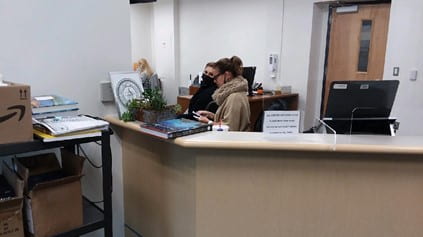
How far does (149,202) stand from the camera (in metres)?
2.06

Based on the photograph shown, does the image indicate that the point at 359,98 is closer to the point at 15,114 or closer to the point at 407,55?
the point at 15,114

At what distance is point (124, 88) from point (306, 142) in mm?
1106

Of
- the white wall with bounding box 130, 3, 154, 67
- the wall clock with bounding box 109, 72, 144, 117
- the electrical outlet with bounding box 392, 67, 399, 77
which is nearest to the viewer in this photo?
the wall clock with bounding box 109, 72, 144, 117

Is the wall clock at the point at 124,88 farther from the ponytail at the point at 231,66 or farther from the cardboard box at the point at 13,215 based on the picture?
the ponytail at the point at 231,66

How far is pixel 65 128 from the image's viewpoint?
1453 mm

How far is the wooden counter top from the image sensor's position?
4.72ft

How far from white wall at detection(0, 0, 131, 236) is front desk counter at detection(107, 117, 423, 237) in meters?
0.63

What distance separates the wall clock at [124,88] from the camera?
1.98m

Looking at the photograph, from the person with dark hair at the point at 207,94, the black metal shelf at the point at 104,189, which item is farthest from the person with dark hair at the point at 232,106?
the black metal shelf at the point at 104,189

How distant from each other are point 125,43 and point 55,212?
105cm

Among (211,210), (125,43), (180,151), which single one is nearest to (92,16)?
(125,43)

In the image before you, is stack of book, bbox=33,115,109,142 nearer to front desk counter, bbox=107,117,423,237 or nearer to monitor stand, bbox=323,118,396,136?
front desk counter, bbox=107,117,423,237

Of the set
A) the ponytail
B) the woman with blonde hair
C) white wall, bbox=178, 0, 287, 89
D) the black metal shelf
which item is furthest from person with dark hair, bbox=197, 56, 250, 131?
the woman with blonde hair

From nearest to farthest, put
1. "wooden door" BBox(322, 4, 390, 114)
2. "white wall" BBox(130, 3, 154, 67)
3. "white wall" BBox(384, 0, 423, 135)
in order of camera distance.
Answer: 1. "white wall" BBox(384, 0, 423, 135)
2. "wooden door" BBox(322, 4, 390, 114)
3. "white wall" BBox(130, 3, 154, 67)
